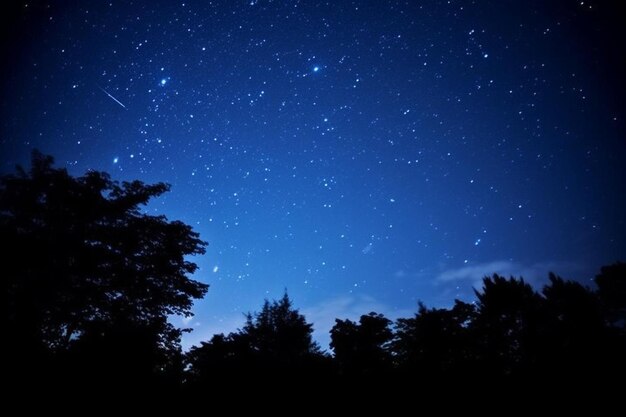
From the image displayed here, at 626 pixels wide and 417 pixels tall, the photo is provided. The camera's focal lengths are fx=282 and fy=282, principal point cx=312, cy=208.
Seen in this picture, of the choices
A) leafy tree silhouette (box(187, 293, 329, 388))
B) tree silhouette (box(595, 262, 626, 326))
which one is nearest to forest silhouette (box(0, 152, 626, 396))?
leafy tree silhouette (box(187, 293, 329, 388))

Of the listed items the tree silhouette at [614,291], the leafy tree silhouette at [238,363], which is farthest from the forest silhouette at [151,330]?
the tree silhouette at [614,291]

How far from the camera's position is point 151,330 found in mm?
4922

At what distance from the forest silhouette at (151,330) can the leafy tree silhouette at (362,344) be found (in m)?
0.03

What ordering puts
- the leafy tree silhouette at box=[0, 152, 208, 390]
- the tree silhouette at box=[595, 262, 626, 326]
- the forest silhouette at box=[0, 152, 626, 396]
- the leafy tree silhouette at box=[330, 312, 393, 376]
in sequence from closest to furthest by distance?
the forest silhouette at box=[0, 152, 626, 396], the leafy tree silhouette at box=[330, 312, 393, 376], the leafy tree silhouette at box=[0, 152, 208, 390], the tree silhouette at box=[595, 262, 626, 326]

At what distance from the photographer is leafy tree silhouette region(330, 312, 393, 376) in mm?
5996

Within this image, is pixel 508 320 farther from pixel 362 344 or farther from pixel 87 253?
pixel 87 253

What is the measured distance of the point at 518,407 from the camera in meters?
4.71

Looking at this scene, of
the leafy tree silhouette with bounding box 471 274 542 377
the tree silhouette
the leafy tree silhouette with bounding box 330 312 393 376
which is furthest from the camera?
the tree silhouette

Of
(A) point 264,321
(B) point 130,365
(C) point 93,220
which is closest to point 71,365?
(B) point 130,365

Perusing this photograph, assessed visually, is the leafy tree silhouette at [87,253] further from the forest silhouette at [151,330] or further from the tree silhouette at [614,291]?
the tree silhouette at [614,291]

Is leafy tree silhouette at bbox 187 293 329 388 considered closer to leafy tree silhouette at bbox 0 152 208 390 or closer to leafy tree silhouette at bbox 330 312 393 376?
leafy tree silhouette at bbox 330 312 393 376

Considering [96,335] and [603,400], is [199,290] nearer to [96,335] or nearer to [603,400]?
[96,335]

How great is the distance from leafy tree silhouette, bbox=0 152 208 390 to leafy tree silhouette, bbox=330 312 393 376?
214 inches

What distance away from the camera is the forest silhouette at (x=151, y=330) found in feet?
13.8
